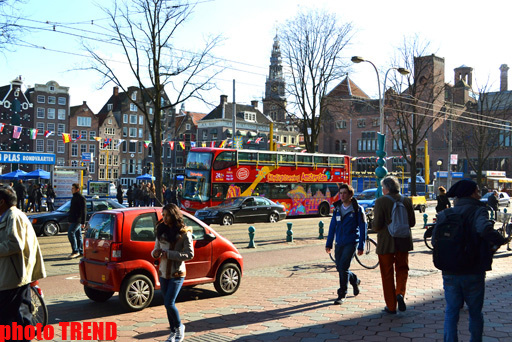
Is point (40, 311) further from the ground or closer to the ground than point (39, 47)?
closer to the ground

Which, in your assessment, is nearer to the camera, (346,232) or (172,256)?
(172,256)

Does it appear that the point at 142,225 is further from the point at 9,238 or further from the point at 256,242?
the point at 256,242

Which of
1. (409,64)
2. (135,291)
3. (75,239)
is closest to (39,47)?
(75,239)

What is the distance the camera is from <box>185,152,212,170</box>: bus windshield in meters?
25.4

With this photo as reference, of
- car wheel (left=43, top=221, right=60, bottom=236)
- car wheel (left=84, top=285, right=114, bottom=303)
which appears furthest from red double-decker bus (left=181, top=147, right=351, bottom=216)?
car wheel (left=84, top=285, right=114, bottom=303)

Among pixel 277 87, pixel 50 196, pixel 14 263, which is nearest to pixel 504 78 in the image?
pixel 277 87

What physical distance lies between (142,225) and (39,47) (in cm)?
1209

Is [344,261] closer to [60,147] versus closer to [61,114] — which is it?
[60,147]

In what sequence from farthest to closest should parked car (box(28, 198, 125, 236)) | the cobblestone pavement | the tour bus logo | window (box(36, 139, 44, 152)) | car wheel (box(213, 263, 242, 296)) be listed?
window (box(36, 139, 44, 152)), the tour bus logo, parked car (box(28, 198, 125, 236)), car wheel (box(213, 263, 242, 296)), the cobblestone pavement

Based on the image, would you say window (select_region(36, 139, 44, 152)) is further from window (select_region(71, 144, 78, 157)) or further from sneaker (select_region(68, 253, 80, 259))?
sneaker (select_region(68, 253, 80, 259))

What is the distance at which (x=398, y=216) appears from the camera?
6.88 meters

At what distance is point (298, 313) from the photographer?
720 cm

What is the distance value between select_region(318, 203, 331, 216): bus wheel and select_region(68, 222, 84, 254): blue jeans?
19.0 m

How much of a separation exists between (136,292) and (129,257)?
515 millimetres
